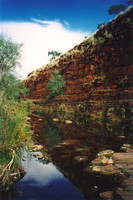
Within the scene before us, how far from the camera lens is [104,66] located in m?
20.6

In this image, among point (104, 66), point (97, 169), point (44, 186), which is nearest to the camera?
point (44, 186)

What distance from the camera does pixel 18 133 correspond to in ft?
18.0

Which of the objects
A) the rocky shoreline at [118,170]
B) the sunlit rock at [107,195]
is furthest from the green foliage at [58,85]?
the sunlit rock at [107,195]

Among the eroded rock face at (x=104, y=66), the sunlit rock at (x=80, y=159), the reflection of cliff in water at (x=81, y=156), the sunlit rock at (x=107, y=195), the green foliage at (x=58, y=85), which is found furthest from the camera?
the green foliage at (x=58, y=85)

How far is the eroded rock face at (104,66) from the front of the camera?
57.6 feet

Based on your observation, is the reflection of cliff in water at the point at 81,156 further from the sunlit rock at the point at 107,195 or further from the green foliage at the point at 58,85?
the green foliage at the point at 58,85

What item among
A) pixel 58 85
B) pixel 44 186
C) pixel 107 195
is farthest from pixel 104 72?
pixel 107 195

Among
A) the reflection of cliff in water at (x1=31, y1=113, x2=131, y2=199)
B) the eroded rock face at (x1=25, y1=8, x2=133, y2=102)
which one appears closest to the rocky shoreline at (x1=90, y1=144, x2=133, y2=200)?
the reflection of cliff in water at (x1=31, y1=113, x2=131, y2=199)

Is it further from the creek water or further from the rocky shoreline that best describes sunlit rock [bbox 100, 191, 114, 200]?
the creek water

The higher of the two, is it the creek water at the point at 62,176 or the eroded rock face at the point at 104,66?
the eroded rock face at the point at 104,66

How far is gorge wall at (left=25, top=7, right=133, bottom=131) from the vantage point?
16.5m

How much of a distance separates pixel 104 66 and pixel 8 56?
11.1 meters

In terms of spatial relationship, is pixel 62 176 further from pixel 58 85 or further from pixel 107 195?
pixel 58 85

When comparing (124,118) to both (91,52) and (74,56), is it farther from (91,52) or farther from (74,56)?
(74,56)
